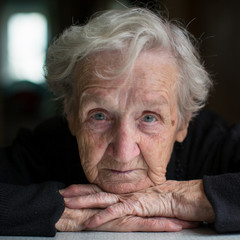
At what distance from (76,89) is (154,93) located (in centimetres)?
36

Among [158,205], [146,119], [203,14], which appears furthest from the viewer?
[203,14]

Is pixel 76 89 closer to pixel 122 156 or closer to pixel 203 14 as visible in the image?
pixel 122 156

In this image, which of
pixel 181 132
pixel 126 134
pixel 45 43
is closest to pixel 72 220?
pixel 126 134

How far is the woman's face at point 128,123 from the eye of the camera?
63.6 inches

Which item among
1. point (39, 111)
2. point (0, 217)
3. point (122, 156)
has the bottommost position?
point (39, 111)

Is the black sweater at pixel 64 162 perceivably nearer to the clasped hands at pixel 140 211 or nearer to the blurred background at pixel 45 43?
the clasped hands at pixel 140 211

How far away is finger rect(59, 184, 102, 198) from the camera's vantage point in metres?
1.64

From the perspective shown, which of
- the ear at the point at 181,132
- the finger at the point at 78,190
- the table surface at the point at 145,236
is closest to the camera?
the table surface at the point at 145,236

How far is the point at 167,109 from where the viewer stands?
5.57ft

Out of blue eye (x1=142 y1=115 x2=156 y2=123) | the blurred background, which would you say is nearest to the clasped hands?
blue eye (x1=142 y1=115 x2=156 y2=123)

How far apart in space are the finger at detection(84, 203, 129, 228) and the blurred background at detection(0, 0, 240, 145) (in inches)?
156

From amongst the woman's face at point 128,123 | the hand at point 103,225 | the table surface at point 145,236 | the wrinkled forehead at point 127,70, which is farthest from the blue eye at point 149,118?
the table surface at point 145,236

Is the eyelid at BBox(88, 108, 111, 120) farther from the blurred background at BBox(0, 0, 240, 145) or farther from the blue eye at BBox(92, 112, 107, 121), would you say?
the blurred background at BBox(0, 0, 240, 145)

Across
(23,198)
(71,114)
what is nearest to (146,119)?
(71,114)
